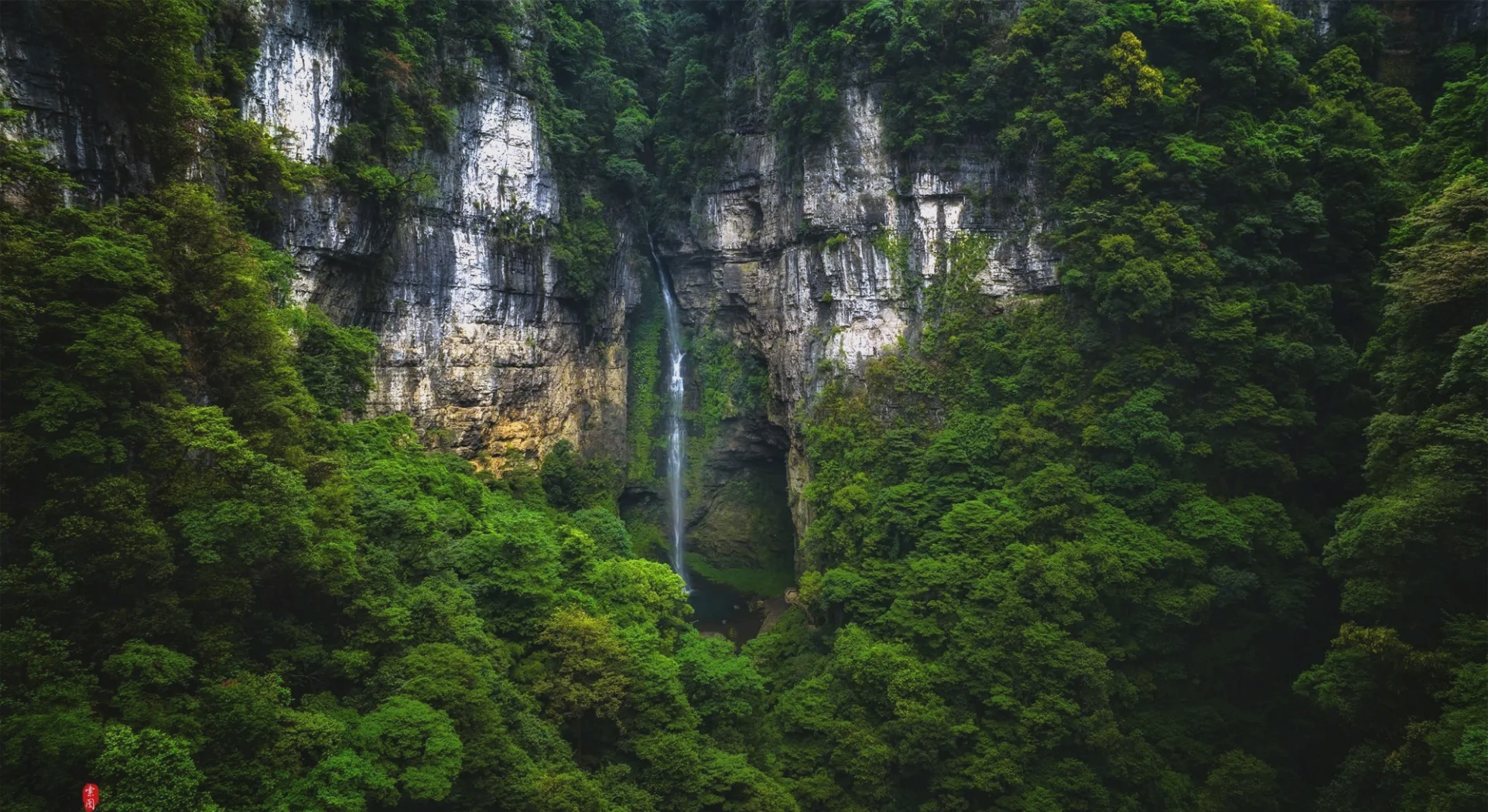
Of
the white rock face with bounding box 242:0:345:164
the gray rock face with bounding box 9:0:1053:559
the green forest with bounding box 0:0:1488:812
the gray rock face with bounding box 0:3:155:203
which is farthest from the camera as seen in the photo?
the gray rock face with bounding box 9:0:1053:559

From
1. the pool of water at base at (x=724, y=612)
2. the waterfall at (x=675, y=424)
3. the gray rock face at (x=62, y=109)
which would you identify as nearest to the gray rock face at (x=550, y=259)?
the waterfall at (x=675, y=424)

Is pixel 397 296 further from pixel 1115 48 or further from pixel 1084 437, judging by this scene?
pixel 1115 48

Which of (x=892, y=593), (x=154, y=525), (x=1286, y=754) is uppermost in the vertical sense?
(x=154, y=525)

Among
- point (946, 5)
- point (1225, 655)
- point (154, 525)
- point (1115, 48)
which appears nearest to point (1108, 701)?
point (1225, 655)

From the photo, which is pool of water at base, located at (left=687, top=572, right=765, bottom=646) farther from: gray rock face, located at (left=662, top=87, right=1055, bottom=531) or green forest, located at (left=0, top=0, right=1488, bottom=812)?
gray rock face, located at (left=662, top=87, right=1055, bottom=531)

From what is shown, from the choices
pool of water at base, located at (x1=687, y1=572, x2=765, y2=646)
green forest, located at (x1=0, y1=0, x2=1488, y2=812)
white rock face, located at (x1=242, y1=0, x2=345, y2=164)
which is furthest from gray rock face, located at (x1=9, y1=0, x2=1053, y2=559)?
pool of water at base, located at (x1=687, y1=572, x2=765, y2=646)

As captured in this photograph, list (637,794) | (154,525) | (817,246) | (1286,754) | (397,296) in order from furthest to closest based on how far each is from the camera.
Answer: (817,246) → (397,296) → (1286,754) → (637,794) → (154,525)

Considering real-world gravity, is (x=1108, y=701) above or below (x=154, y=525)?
below
